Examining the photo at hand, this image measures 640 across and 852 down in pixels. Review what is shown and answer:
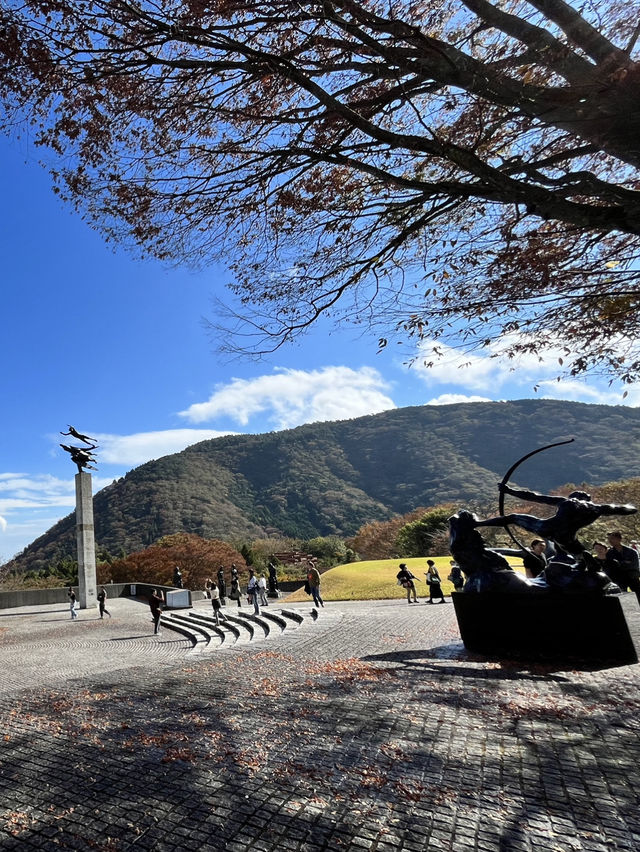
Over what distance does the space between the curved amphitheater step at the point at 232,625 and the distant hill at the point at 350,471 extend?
54040 millimetres

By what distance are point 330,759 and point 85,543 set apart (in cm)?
2452

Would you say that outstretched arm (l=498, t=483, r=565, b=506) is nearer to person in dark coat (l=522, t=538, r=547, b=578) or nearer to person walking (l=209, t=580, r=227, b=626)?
person in dark coat (l=522, t=538, r=547, b=578)

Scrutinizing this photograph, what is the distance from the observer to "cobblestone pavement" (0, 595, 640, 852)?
2920mm

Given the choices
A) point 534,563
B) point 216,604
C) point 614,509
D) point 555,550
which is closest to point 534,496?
point 555,550

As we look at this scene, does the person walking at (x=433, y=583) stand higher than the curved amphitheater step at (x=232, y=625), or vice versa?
the person walking at (x=433, y=583)

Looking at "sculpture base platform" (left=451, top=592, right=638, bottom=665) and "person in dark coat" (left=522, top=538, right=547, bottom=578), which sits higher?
"person in dark coat" (left=522, top=538, right=547, bottom=578)

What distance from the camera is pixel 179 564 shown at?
111ft

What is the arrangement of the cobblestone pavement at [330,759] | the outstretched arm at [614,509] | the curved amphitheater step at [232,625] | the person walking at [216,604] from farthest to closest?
the person walking at [216,604] < the curved amphitheater step at [232,625] < the outstretched arm at [614,509] < the cobblestone pavement at [330,759]

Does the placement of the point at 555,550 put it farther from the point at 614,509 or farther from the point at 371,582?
the point at 371,582

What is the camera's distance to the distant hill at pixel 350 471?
81.9 metres

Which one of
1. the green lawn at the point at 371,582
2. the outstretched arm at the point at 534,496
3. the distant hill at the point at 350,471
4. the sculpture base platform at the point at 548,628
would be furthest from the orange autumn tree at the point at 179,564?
the distant hill at the point at 350,471

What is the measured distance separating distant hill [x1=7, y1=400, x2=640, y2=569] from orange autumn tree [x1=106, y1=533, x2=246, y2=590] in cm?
3367

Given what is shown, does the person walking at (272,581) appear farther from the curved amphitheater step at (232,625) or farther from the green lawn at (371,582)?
the curved amphitheater step at (232,625)

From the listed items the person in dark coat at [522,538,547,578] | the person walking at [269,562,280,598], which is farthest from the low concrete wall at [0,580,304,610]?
the person in dark coat at [522,538,547,578]
